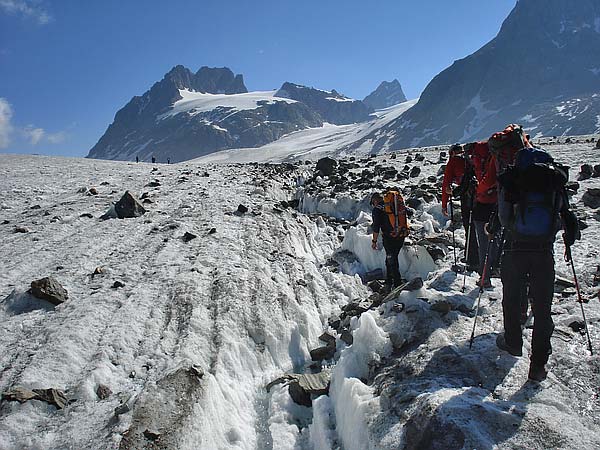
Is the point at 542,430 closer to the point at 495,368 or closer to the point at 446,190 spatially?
the point at 495,368

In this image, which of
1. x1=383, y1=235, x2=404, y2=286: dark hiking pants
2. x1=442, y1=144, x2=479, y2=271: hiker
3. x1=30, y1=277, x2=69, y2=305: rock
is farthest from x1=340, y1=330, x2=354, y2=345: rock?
x1=30, y1=277, x2=69, y2=305: rock

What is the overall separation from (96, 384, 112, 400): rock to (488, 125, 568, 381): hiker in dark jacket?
565 cm

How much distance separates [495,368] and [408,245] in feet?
21.2

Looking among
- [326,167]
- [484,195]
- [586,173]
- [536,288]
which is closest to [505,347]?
[536,288]

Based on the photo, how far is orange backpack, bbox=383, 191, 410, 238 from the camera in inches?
355

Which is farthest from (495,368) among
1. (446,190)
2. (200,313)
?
(200,313)

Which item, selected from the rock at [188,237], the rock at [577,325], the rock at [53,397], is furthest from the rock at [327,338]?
the rock at [188,237]

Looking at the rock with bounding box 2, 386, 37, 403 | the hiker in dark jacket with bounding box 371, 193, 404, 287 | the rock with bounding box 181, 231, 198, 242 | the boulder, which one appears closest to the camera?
the rock with bounding box 2, 386, 37, 403

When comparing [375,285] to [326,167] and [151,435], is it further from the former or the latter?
[326,167]

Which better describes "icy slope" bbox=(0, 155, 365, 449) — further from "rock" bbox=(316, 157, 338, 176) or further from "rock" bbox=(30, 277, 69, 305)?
"rock" bbox=(316, 157, 338, 176)

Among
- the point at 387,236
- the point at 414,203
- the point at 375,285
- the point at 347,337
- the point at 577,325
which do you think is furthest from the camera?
the point at 414,203

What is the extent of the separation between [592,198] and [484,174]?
6688mm

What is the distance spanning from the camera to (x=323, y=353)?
7.99m

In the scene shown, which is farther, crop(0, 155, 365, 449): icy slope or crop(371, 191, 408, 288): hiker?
crop(371, 191, 408, 288): hiker
